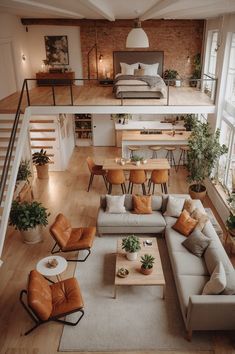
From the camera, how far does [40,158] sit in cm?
1030

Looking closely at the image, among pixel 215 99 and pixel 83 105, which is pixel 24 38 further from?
pixel 215 99

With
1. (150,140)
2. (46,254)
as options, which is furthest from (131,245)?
(150,140)

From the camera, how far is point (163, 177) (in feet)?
29.3

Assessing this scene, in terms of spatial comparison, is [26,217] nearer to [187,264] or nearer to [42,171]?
[187,264]

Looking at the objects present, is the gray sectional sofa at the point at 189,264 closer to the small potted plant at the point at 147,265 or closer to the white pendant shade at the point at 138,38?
the small potted plant at the point at 147,265

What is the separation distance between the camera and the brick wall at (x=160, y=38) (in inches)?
452

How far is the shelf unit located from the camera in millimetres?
13609

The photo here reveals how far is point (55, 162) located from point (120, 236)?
16.3ft

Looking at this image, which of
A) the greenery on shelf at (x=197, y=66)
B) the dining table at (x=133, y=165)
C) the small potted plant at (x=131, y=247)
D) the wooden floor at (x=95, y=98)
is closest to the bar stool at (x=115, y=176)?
the dining table at (x=133, y=165)

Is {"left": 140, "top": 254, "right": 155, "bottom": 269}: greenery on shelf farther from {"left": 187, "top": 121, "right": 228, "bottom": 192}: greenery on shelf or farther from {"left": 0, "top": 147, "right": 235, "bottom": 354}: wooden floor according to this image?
{"left": 187, "top": 121, "right": 228, "bottom": 192}: greenery on shelf

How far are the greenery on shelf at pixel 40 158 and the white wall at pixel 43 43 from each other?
3912 millimetres

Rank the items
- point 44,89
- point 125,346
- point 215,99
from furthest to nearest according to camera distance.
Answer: point 44,89 < point 215,99 < point 125,346

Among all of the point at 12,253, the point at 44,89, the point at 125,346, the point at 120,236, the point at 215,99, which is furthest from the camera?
the point at 44,89

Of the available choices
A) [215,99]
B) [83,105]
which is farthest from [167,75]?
[83,105]
